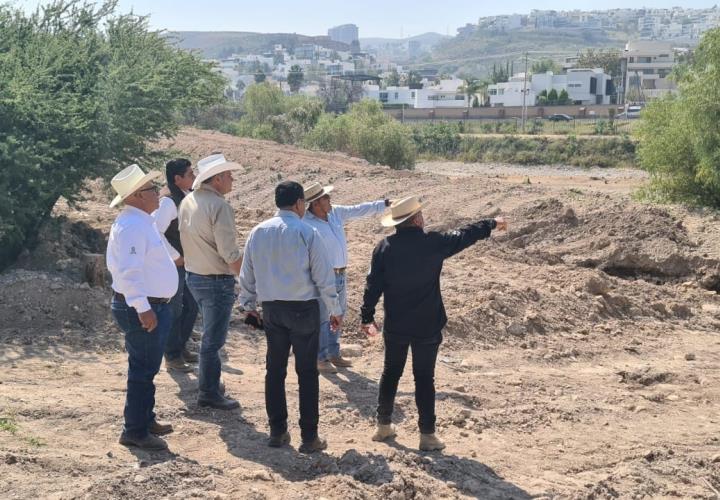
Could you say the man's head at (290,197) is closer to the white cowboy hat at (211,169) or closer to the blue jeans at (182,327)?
the white cowboy hat at (211,169)

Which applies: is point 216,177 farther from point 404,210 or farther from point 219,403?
point 219,403

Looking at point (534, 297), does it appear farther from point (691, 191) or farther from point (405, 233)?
point (691, 191)

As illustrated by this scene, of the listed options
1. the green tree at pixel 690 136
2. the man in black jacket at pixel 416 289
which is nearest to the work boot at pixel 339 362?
the man in black jacket at pixel 416 289

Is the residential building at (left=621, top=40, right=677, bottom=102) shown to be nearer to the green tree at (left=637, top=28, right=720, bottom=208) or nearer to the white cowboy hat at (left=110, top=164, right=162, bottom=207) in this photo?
the green tree at (left=637, top=28, right=720, bottom=208)

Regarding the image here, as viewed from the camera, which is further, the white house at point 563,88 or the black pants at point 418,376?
the white house at point 563,88

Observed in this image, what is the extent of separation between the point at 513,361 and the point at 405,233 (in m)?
3.78

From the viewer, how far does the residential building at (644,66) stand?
4574 inches

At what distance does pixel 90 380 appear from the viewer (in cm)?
798

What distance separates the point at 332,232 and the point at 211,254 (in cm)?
143

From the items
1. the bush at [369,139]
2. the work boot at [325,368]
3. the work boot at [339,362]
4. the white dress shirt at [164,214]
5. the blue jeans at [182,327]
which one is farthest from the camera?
the bush at [369,139]

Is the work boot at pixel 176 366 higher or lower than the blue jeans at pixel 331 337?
lower

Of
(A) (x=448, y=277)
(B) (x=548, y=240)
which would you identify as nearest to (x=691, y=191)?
(B) (x=548, y=240)

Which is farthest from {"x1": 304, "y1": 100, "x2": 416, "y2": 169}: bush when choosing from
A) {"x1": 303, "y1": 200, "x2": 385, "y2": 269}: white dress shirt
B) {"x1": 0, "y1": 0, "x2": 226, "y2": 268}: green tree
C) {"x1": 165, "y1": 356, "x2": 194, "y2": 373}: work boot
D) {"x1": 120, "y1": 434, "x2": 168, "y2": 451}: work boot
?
{"x1": 120, "y1": 434, "x2": 168, "y2": 451}: work boot

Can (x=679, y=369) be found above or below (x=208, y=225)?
below
